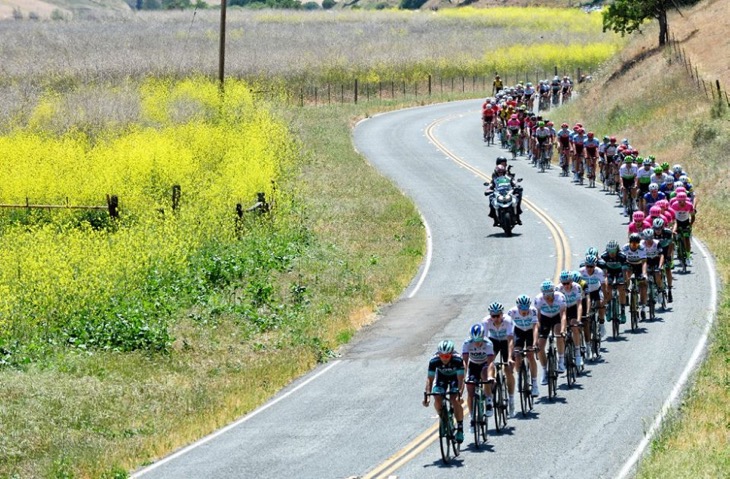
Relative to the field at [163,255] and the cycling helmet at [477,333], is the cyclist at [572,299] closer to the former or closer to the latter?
→ the cycling helmet at [477,333]

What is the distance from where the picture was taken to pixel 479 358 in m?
18.0

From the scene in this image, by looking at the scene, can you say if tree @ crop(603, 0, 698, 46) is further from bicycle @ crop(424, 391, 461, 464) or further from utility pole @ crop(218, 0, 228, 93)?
bicycle @ crop(424, 391, 461, 464)

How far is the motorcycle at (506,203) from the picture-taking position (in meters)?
35.1

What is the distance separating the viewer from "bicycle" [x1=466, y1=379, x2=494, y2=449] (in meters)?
17.8

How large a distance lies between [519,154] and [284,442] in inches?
1345

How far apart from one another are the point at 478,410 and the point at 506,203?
17832 mm

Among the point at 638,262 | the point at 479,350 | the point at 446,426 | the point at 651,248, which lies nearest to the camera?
the point at 446,426

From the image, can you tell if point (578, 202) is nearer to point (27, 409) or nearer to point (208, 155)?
point (208, 155)

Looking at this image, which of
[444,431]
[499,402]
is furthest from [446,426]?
[499,402]

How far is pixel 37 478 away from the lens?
18.5 meters

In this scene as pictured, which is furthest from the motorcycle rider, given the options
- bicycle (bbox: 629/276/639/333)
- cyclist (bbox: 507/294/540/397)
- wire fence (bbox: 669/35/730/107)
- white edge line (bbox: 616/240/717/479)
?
cyclist (bbox: 507/294/540/397)

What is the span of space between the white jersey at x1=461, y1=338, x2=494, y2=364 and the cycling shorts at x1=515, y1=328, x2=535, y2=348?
164 centimetres

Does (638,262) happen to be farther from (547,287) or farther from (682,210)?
(547,287)

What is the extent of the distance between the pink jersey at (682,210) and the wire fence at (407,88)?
144 feet
